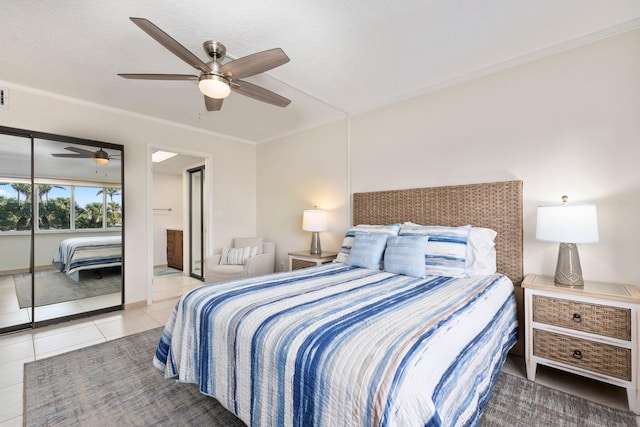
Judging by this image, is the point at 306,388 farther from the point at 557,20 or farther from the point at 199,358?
the point at 557,20

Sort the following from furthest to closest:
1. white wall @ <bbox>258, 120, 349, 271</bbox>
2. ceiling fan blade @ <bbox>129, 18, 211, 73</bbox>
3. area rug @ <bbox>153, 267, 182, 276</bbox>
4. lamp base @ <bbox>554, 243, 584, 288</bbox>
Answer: area rug @ <bbox>153, 267, 182, 276</bbox>
white wall @ <bbox>258, 120, 349, 271</bbox>
lamp base @ <bbox>554, 243, 584, 288</bbox>
ceiling fan blade @ <bbox>129, 18, 211, 73</bbox>

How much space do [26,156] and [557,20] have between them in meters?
4.94

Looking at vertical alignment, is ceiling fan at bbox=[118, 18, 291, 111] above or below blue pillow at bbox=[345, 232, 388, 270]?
above

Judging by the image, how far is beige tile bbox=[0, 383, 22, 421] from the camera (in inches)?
67.4

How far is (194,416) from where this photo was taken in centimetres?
169

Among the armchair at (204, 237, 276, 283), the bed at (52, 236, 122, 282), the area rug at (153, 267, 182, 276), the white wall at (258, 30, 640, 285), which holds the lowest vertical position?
the area rug at (153, 267, 182, 276)

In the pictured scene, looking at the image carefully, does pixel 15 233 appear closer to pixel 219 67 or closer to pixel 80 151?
pixel 80 151

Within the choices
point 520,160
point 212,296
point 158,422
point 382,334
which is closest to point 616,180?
point 520,160

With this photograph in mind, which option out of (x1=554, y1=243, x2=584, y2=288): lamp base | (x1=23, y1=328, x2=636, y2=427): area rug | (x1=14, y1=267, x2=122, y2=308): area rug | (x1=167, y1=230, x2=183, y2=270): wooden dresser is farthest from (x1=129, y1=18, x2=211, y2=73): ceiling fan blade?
(x1=167, y1=230, x2=183, y2=270): wooden dresser

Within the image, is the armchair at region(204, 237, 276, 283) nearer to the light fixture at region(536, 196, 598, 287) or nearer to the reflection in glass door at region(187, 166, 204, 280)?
the reflection in glass door at region(187, 166, 204, 280)

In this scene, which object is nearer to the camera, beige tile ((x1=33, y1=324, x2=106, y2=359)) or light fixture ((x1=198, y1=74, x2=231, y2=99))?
light fixture ((x1=198, y1=74, x2=231, y2=99))

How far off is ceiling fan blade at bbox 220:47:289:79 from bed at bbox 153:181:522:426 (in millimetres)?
1503

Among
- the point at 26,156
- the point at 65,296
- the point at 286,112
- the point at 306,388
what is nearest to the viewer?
the point at 306,388

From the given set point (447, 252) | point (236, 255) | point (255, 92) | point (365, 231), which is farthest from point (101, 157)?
point (447, 252)
